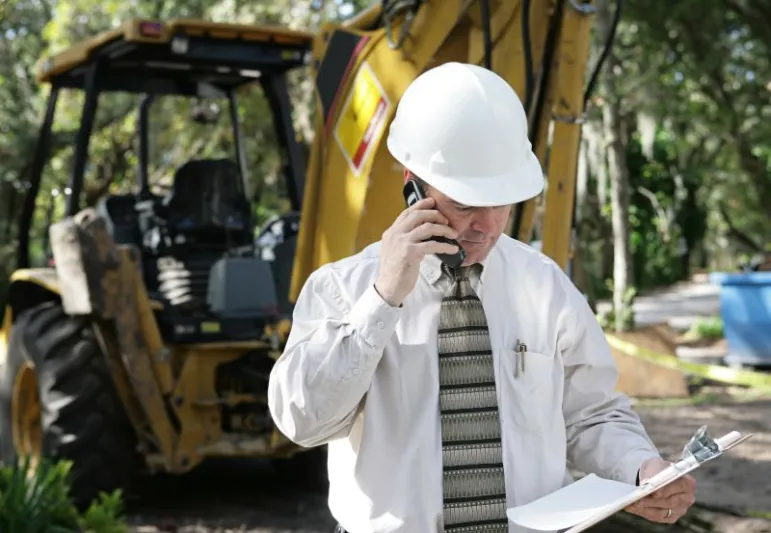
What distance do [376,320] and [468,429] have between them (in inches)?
12.2

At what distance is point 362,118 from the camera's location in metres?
5.12

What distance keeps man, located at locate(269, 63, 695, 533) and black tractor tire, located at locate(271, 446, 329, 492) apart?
522cm

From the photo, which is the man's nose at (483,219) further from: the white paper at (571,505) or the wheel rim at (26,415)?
the wheel rim at (26,415)

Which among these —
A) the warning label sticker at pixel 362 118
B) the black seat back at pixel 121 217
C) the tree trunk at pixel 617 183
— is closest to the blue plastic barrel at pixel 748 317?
the tree trunk at pixel 617 183

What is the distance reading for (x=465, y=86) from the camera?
2.37 m

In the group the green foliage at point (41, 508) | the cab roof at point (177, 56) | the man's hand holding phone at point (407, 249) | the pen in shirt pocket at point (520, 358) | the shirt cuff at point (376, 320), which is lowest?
the green foliage at point (41, 508)

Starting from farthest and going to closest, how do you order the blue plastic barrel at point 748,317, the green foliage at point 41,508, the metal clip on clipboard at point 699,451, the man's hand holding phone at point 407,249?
the blue plastic barrel at point 748,317
the green foliage at point 41,508
the man's hand holding phone at point 407,249
the metal clip on clipboard at point 699,451

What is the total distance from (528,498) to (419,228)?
22.1 inches

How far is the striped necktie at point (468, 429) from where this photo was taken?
2.32 m

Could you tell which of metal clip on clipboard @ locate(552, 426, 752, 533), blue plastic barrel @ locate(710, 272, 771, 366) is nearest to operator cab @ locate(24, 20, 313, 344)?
metal clip on clipboard @ locate(552, 426, 752, 533)

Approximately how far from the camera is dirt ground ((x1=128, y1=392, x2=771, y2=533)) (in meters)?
6.54

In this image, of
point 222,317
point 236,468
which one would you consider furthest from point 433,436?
point 236,468

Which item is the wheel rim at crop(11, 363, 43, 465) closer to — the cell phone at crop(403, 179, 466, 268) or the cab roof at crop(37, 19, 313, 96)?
the cab roof at crop(37, 19, 313, 96)

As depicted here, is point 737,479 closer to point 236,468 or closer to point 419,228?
point 236,468
